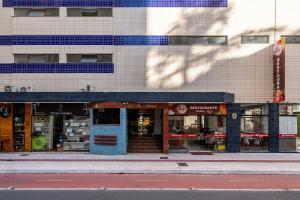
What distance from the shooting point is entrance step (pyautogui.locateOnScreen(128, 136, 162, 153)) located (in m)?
27.7

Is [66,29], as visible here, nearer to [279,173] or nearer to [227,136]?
[227,136]

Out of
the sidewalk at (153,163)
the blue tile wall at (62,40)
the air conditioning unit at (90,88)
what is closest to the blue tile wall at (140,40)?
the blue tile wall at (62,40)

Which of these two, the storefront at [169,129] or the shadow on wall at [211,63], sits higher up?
the shadow on wall at [211,63]

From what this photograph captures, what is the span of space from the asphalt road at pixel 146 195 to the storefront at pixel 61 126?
44.7 feet

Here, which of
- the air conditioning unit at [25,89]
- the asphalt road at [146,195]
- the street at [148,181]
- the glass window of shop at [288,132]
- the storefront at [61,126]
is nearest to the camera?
the asphalt road at [146,195]

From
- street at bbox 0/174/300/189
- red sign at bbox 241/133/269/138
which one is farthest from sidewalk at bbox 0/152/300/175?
red sign at bbox 241/133/269/138

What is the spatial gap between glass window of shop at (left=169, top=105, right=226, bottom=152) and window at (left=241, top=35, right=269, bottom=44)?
5133 mm

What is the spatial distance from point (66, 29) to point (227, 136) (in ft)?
40.8

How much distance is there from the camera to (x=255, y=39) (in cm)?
2800

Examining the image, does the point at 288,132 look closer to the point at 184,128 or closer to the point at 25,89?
the point at 184,128

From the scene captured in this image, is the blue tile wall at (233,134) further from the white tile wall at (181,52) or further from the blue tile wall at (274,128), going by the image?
the blue tile wall at (274,128)

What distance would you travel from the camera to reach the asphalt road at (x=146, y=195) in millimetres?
13247

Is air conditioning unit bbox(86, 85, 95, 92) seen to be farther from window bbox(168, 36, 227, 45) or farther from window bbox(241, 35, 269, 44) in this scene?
window bbox(241, 35, 269, 44)

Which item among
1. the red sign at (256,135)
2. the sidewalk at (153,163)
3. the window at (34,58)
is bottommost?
the sidewalk at (153,163)
